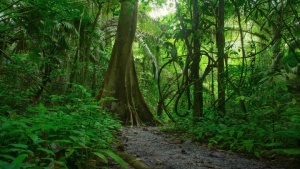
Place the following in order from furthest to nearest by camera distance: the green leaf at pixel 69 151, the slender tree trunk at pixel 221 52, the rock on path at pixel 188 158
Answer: the slender tree trunk at pixel 221 52
the rock on path at pixel 188 158
the green leaf at pixel 69 151

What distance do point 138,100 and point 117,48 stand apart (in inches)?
69.1

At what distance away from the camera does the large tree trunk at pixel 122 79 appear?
7426 millimetres

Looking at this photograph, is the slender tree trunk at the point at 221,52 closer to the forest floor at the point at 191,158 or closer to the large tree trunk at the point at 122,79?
the forest floor at the point at 191,158

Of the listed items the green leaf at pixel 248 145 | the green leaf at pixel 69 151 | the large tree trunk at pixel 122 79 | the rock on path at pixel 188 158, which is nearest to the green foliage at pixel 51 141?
the green leaf at pixel 69 151

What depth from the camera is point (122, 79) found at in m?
7.66

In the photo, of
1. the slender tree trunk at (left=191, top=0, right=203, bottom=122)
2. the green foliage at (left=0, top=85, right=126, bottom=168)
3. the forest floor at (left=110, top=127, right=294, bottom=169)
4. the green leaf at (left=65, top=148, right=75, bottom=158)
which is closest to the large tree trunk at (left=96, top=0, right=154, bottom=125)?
the slender tree trunk at (left=191, top=0, right=203, bottom=122)

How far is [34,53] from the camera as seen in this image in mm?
6133

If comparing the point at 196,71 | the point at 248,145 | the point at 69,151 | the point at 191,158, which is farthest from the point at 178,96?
the point at 69,151

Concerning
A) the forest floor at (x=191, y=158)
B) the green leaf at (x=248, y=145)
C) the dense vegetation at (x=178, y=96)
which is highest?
the dense vegetation at (x=178, y=96)

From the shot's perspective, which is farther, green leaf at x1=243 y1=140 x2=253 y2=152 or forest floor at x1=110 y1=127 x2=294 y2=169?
green leaf at x1=243 y1=140 x2=253 y2=152

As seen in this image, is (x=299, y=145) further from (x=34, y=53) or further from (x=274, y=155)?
(x=34, y=53)

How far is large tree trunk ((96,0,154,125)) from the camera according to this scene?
7.43m

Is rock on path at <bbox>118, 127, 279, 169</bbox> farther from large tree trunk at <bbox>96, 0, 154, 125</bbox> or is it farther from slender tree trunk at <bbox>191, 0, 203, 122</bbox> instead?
large tree trunk at <bbox>96, 0, 154, 125</bbox>

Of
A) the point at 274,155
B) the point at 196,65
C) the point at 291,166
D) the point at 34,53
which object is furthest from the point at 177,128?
the point at 34,53
